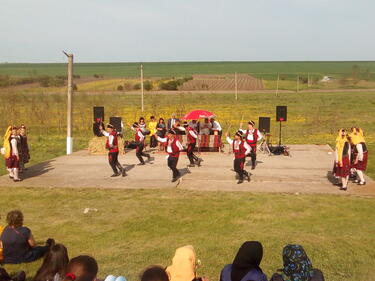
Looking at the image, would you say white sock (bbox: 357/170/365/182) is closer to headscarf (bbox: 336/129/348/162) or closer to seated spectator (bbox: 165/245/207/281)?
headscarf (bbox: 336/129/348/162)

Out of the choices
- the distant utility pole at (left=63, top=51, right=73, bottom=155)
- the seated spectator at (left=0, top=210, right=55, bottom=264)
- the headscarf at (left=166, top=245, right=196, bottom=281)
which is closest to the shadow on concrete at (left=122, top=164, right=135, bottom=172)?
the distant utility pole at (left=63, top=51, right=73, bottom=155)

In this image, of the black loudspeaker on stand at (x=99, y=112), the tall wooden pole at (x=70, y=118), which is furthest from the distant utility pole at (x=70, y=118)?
the black loudspeaker on stand at (x=99, y=112)

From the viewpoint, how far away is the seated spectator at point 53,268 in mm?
5492

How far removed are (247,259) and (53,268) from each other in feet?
7.81

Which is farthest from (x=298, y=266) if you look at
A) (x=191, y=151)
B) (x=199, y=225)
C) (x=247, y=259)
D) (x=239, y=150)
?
(x=191, y=151)

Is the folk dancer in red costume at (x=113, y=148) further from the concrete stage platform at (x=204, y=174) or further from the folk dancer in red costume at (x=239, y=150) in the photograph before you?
the folk dancer in red costume at (x=239, y=150)

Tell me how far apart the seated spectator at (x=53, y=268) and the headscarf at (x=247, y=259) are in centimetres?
208

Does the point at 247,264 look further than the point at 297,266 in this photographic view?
Yes

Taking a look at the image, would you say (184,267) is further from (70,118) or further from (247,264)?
(70,118)

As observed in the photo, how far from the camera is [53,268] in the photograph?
551cm

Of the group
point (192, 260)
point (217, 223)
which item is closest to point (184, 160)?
point (217, 223)

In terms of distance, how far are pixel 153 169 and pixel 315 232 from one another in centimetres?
745

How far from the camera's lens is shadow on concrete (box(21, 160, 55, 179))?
48.4 ft

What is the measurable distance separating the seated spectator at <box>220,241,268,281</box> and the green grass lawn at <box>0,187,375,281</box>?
7.92ft
